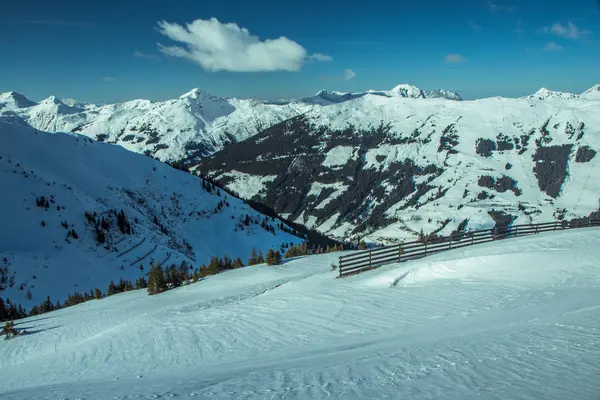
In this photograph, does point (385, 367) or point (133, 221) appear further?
point (133, 221)

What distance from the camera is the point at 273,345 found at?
14.3 m

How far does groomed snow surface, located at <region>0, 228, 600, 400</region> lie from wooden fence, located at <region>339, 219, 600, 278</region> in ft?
4.85

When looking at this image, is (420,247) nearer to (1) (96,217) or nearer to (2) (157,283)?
(2) (157,283)

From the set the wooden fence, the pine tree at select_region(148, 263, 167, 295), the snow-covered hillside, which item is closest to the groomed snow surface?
the wooden fence

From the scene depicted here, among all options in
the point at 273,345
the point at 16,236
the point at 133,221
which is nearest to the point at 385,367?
the point at 273,345

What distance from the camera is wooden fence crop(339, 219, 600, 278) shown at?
2670 centimetres

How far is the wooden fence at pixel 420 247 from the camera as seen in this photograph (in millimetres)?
26703

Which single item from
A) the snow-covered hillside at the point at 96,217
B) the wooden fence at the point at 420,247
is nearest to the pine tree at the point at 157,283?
the wooden fence at the point at 420,247

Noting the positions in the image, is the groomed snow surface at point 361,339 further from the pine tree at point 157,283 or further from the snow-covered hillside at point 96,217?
the snow-covered hillside at point 96,217

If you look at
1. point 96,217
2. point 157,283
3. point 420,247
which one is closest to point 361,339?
Result: point 420,247

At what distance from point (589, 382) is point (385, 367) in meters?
4.48

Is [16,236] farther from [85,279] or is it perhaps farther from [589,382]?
[589,382]

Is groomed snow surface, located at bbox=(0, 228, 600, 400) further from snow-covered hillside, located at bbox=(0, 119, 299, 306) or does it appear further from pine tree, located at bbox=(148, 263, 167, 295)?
snow-covered hillside, located at bbox=(0, 119, 299, 306)

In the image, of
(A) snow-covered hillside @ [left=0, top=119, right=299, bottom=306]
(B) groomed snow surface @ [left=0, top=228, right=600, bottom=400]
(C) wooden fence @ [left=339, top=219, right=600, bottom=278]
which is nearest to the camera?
(B) groomed snow surface @ [left=0, top=228, right=600, bottom=400]
